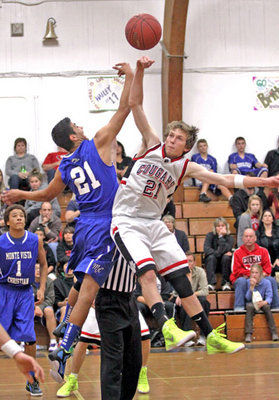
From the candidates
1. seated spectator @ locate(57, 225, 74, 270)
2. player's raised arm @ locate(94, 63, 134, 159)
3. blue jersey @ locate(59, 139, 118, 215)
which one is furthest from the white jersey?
seated spectator @ locate(57, 225, 74, 270)

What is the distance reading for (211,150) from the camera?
15.8m

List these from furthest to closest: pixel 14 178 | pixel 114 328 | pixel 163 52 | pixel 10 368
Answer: pixel 163 52, pixel 14 178, pixel 10 368, pixel 114 328

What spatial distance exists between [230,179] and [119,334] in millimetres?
1488

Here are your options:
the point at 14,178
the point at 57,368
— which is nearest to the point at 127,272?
the point at 57,368

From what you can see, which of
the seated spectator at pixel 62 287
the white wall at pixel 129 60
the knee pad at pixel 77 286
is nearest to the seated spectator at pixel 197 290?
the seated spectator at pixel 62 287

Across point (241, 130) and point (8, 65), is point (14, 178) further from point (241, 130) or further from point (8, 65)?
point (241, 130)

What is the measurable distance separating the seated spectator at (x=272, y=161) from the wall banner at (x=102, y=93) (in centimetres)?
388

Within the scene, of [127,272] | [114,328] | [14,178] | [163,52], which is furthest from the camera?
[163,52]

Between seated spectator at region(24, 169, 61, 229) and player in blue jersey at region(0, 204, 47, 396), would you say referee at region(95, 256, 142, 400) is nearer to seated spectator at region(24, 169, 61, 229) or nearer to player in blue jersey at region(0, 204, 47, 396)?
player in blue jersey at region(0, 204, 47, 396)

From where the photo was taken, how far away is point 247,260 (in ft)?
35.3

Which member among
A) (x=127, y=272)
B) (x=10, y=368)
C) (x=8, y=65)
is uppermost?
(x=8, y=65)

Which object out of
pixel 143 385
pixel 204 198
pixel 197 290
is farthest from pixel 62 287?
pixel 204 198

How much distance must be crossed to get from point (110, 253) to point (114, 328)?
685 mm

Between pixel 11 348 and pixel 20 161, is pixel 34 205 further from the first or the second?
pixel 11 348
